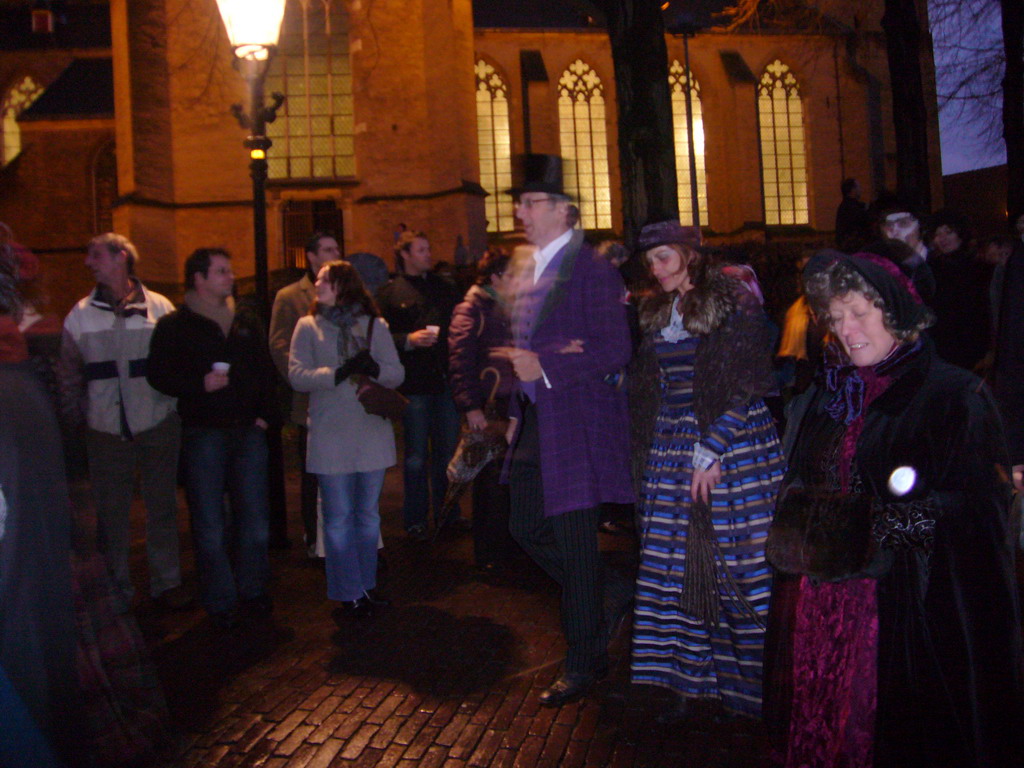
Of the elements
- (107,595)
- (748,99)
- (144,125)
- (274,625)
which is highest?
(748,99)

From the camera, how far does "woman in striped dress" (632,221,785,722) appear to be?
3682mm

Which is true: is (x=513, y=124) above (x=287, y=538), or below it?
above

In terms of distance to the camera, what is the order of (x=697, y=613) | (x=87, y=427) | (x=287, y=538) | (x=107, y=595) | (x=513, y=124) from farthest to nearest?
(x=513, y=124)
(x=287, y=538)
(x=87, y=427)
(x=697, y=613)
(x=107, y=595)

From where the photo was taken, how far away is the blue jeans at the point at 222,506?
5.28 metres

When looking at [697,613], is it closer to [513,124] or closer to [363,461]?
[363,461]

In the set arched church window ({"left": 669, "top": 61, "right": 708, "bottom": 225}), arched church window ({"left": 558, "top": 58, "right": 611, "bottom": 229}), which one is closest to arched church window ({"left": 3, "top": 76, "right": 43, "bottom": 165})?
arched church window ({"left": 558, "top": 58, "right": 611, "bottom": 229})

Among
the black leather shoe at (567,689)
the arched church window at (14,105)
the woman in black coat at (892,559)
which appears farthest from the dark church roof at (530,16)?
the woman in black coat at (892,559)

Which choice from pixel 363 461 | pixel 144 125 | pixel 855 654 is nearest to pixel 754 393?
pixel 855 654

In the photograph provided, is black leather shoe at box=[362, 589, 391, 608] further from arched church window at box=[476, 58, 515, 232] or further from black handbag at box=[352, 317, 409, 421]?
arched church window at box=[476, 58, 515, 232]

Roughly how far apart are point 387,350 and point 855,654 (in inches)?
136

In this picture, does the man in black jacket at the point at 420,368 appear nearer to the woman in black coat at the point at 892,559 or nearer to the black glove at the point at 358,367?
the black glove at the point at 358,367

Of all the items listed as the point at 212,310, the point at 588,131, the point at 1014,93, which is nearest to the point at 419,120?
the point at 588,131

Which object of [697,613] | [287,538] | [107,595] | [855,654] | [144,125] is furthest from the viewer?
[144,125]

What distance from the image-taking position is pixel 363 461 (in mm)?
Answer: 5176
